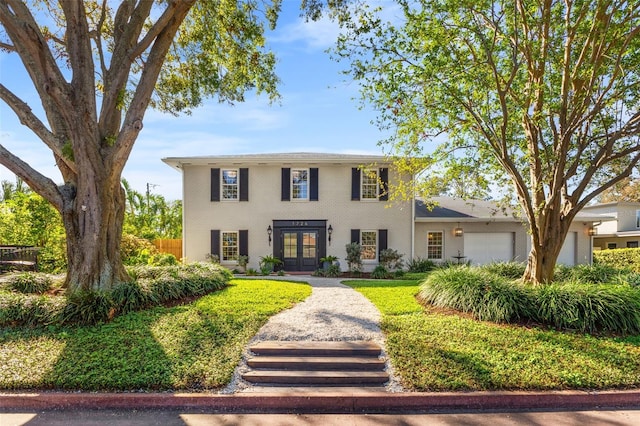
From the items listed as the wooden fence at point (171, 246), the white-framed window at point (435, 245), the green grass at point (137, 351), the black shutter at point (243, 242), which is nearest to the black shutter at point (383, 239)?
the white-framed window at point (435, 245)

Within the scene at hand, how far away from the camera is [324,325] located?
6.04m

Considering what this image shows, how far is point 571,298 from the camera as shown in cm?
608

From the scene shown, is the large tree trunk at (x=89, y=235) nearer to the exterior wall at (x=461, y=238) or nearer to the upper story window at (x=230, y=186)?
the upper story window at (x=230, y=186)

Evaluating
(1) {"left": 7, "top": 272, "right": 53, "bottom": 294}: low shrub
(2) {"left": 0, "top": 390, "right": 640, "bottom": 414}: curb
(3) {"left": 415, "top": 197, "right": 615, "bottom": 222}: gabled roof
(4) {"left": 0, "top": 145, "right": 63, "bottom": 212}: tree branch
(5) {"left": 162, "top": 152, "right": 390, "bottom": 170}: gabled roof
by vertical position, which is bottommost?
(2) {"left": 0, "top": 390, "right": 640, "bottom": 414}: curb

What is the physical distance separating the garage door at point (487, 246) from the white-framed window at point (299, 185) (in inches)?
297

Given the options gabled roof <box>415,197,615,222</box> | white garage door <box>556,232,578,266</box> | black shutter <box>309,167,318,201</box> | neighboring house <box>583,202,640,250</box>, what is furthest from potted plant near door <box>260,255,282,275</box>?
neighboring house <box>583,202,640,250</box>

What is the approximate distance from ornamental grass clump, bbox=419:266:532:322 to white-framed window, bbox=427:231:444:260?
7068 millimetres

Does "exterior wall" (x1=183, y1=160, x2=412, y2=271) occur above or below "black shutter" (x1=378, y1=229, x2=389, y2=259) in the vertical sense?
above

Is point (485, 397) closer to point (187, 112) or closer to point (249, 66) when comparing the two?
point (249, 66)

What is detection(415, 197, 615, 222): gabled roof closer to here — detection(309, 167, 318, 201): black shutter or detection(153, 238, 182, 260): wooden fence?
detection(309, 167, 318, 201): black shutter

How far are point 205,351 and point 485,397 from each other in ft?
12.5

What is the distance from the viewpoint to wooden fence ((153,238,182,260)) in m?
15.6

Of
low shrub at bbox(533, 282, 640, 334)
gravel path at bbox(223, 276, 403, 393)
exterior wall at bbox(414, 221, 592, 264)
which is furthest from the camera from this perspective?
exterior wall at bbox(414, 221, 592, 264)

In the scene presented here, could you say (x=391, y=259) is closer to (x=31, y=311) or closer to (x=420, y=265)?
(x=420, y=265)
